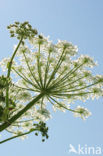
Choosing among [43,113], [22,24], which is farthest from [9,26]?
[43,113]

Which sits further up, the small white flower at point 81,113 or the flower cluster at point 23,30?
the flower cluster at point 23,30

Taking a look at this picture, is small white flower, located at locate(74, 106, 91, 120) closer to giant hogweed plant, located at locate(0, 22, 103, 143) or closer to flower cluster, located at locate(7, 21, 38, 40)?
giant hogweed plant, located at locate(0, 22, 103, 143)

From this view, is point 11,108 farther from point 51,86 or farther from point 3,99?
point 51,86

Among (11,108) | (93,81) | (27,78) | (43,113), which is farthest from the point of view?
(93,81)

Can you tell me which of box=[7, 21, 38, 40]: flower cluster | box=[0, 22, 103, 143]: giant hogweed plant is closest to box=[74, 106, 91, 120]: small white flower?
box=[0, 22, 103, 143]: giant hogweed plant

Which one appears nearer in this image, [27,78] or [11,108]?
[11,108]

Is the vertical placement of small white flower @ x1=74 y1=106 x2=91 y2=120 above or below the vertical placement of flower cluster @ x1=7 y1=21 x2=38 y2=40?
Answer: below

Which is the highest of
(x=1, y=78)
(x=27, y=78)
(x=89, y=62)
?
(x=89, y=62)

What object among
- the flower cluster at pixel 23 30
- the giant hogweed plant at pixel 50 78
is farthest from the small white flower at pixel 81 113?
the flower cluster at pixel 23 30

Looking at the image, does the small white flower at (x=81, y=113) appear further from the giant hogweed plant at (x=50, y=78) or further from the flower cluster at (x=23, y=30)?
the flower cluster at (x=23, y=30)

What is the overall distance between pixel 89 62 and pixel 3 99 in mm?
5171

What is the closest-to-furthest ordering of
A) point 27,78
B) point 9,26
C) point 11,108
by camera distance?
point 11,108, point 9,26, point 27,78

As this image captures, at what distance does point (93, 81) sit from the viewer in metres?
11.0

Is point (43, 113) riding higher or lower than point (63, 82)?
lower
